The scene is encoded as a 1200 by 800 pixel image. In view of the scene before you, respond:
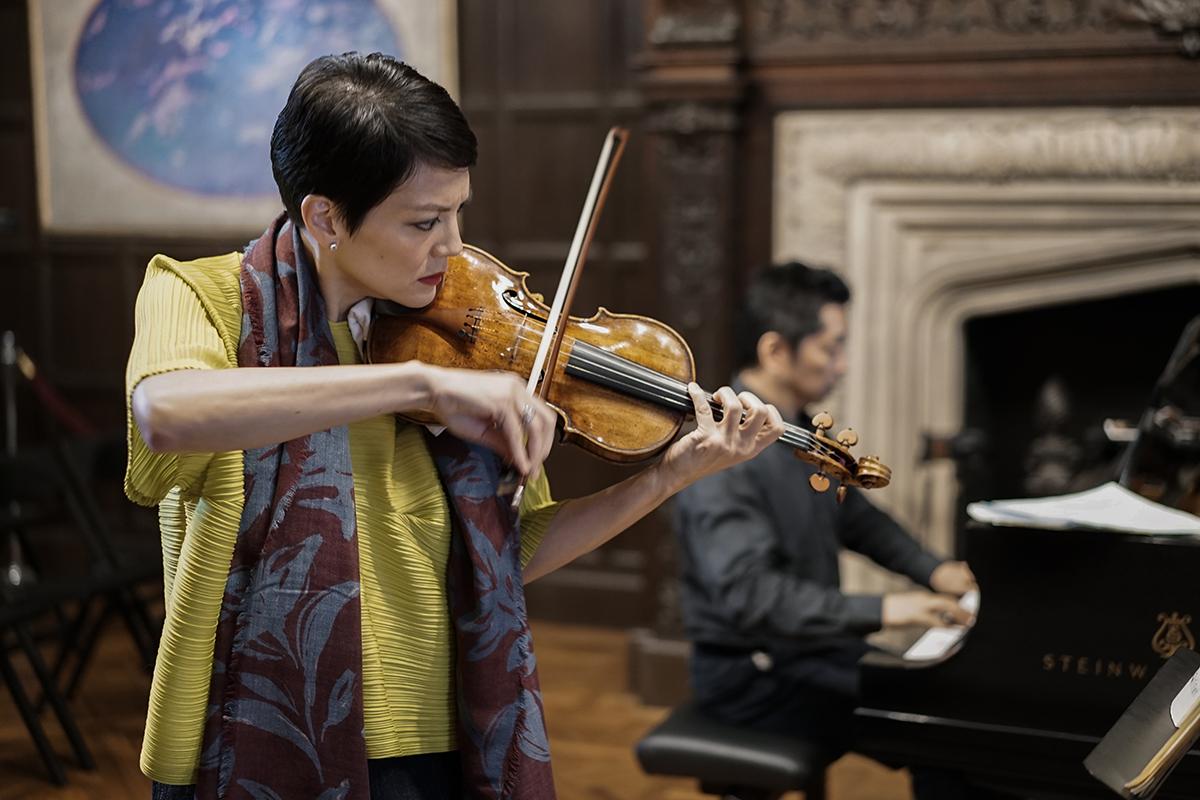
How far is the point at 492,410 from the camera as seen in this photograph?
1.13m

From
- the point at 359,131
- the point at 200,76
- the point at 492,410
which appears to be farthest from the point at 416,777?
the point at 200,76

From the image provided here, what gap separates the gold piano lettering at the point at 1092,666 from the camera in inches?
76.5

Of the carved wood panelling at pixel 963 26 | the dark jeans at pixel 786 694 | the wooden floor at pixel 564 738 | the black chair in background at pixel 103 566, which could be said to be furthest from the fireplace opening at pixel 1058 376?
the black chair in background at pixel 103 566

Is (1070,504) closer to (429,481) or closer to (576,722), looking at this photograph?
(429,481)

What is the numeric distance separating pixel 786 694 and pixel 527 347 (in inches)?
52.9

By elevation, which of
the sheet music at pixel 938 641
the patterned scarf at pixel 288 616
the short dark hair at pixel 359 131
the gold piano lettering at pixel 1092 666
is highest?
the short dark hair at pixel 359 131

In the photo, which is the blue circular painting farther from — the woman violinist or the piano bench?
the woman violinist

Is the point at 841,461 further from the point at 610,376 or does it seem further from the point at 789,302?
the point at 789,302

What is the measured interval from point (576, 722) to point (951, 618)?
68.5 inches

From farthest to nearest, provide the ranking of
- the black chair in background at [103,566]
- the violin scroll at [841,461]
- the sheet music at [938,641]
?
the black chair in background at [103,566], the sheet music at [938,641], the violin scroll at [841,461]

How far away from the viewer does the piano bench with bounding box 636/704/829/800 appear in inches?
91.7

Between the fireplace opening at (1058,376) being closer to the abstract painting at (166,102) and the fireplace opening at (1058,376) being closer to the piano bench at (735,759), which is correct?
the piano bench at (735,759)

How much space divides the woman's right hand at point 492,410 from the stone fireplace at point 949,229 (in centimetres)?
276

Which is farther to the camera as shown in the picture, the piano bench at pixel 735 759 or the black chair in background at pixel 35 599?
the black chair in background at pixel 35 599
